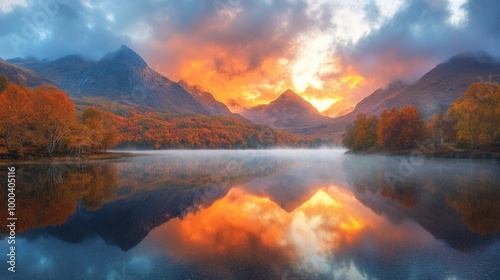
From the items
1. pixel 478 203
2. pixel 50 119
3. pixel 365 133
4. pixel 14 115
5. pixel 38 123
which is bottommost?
pixel 478 203

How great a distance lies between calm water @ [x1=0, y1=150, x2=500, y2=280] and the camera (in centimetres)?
1319

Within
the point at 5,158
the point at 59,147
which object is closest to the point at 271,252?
the point at 5,158

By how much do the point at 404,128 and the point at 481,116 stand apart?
24488 millimetres

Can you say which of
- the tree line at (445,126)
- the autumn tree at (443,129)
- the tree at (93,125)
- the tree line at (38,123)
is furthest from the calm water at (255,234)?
the autumn tree at (443,129)

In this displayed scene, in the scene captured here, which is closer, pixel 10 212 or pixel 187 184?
pixel 10 212

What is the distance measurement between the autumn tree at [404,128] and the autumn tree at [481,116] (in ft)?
51.6

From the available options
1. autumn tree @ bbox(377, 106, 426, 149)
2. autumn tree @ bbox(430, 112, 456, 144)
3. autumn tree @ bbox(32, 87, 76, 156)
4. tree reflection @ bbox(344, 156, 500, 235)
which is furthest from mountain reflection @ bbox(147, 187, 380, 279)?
autumn tree @ bbox(430, 112, 456, 144)

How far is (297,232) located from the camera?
19219mm

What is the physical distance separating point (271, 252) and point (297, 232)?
4294mm

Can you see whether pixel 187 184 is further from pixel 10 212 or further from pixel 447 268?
pixel 447 268

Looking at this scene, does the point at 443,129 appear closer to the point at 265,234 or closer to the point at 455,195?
the point at 455,195

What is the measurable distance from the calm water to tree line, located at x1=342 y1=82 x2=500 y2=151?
200 ft

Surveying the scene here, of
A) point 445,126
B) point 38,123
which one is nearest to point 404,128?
point 445,126

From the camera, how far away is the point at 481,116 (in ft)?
267
